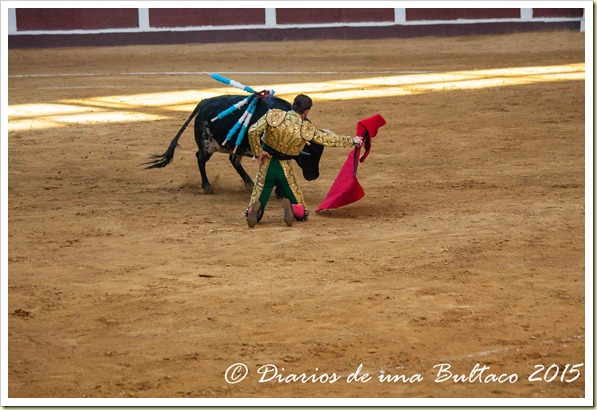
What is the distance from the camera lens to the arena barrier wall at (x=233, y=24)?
15.3 metres

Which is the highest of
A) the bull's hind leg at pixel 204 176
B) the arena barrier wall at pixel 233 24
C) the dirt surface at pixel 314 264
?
the arena barrier wall at pixel 233 24

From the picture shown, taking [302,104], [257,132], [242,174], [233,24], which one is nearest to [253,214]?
[257,132]

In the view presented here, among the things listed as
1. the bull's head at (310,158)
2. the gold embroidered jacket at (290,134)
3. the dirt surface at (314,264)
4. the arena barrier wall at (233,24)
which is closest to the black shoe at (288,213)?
the dirt surface at (314,264)

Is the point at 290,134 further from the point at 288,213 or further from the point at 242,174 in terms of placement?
the point at 242,174

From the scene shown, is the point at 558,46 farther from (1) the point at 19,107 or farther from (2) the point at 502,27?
(1) the point at 19,107

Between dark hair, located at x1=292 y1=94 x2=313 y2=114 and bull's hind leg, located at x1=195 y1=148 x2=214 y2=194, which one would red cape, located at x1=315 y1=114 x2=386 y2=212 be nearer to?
dark hair, located at x1=292 y1=94 x2=313 y2=114

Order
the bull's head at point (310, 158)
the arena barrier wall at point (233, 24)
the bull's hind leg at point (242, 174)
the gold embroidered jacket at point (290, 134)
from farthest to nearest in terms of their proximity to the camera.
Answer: the arena barrier wall at point (233, 24), the bull's hind leg at point (242, 174), the bull's head at point (310, 158), the gold embroidered jacket at point (290, 134)

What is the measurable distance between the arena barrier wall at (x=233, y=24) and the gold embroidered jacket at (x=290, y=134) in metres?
10.3

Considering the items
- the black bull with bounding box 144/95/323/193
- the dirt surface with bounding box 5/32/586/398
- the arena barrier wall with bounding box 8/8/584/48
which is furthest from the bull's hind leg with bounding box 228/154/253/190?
the arena barrier wall with bounding box 8/8/584/48

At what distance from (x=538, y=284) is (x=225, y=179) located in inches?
130

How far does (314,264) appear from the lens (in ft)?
15.4

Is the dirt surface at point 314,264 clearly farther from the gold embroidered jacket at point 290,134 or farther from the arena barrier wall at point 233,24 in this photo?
the arena barrier wall at point 233,24

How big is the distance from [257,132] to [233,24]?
10551 mm

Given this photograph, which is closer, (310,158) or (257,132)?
(257,132)
